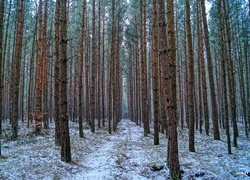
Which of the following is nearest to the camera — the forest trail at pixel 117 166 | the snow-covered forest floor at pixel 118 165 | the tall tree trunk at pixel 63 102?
the snow-covered forest floor at pixel 118 165

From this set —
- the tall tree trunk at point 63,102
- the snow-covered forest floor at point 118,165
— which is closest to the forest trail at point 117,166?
the snow-covered forest floor at point 118,165

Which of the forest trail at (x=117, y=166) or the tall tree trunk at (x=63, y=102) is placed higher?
the tall tree trunk at (x=63, y=102)

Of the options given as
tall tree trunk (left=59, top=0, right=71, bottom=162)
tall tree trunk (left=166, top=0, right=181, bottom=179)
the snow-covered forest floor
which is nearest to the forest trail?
the snow-covered forest floor

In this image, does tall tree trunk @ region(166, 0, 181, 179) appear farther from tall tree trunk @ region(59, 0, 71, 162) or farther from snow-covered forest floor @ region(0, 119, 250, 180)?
tall tree trunk @ region(59, 0, 71, 162)

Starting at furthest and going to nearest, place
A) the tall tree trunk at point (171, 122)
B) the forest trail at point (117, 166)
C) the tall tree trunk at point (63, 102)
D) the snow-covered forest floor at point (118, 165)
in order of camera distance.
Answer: the tall tree trunk at point (63, 102) < the forest trail at point (117, 166) < the snow-covered forest floor at point (118, 165) < the tall tree trunk at point (171, 122)

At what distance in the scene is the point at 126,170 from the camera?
691 centimetres

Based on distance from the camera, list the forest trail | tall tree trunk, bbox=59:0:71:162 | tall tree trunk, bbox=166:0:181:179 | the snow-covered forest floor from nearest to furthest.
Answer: tall tree trunk, bbox=166:0:181:179
the snow-covered forest floor
the forest trail
tall tree trunk, bbox=59:0:71:162

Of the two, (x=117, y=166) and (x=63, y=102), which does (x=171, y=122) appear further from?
(x=63, y=102)

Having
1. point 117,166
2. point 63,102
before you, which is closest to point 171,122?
point 117,166

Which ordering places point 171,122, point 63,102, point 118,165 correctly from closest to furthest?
point 171,122 < point 118,165 < point 63,102

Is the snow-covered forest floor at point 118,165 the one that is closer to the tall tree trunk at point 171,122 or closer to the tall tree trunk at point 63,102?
the tall tree trunk at point 63,102

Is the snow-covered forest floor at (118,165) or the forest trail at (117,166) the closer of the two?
the snow-covered forest floor at (118,165)

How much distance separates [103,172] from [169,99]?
10.7ft

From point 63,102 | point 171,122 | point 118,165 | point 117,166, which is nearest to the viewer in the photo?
point 171,122
